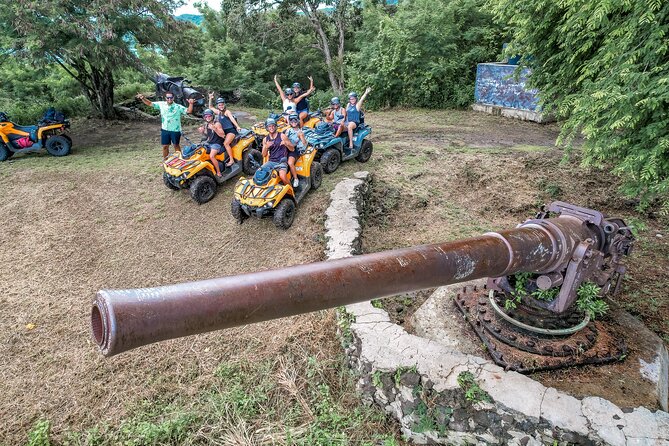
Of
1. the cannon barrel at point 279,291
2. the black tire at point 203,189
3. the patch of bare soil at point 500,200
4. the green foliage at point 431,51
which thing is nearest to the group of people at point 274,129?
the black tire at point 203,189

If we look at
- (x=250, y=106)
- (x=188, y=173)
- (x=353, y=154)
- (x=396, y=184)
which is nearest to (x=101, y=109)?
(x=250, y=106)

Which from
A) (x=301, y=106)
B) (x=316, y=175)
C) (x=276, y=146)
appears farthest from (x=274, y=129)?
(x=301, y=106)

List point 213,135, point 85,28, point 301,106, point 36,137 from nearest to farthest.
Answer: point 213,135 → point 85,28 → point 36,137 → point 301,106

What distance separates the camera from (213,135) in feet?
23.6

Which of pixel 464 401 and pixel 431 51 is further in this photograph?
pixel 431 51

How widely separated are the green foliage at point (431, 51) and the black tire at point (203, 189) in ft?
37.6

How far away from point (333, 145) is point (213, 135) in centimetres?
214

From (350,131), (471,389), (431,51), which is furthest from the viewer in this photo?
(431,51)

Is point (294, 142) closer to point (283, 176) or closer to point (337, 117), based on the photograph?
point (283, 176)

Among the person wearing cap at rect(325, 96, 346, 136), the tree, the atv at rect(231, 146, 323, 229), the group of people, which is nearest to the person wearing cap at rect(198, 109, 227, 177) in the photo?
the group of people

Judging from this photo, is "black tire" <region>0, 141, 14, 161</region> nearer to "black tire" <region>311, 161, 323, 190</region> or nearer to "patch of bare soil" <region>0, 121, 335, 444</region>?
"patch of bare soil" <region>0, 121, 335, 444</region>

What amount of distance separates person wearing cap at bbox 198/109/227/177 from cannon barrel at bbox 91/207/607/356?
18.5 ft

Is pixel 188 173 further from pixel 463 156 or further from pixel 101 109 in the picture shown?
pixel 101 109

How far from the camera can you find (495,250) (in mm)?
2338
